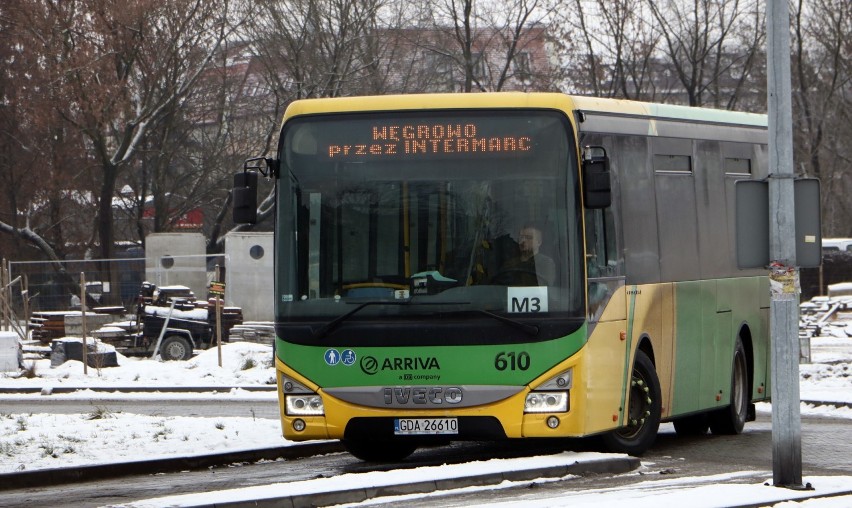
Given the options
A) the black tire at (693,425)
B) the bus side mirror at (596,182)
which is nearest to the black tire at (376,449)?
→ the bus side mirror at (596,182)

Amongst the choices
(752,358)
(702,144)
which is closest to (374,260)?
(702,144)

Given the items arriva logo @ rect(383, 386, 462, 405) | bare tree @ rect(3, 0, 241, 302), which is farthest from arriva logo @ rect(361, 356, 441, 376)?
bare tree @ rect(3, 0, 241, 302)

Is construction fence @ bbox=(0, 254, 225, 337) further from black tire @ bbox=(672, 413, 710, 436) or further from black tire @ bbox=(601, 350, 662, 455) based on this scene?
black tire @ bbox=(601, 350, 662, 455)

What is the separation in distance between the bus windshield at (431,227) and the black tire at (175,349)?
817 inches

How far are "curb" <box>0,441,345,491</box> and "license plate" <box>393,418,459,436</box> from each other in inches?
84.9

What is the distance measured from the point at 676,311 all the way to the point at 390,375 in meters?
3.40

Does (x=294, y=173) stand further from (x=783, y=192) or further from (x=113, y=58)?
(x=113, y=58)

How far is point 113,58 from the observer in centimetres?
4475

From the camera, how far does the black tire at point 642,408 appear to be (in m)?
12.7

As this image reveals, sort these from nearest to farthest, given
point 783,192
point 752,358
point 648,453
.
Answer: point 783,192, point 648,453, point 752,358

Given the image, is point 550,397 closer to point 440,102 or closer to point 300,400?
point 300,400

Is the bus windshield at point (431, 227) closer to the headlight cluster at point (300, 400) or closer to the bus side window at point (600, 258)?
the bus side window at point (600, 258)

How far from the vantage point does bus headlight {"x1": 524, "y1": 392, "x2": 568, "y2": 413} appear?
442 inches

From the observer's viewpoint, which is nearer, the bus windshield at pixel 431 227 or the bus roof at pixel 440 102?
the bus windshield at pixel 431 227
